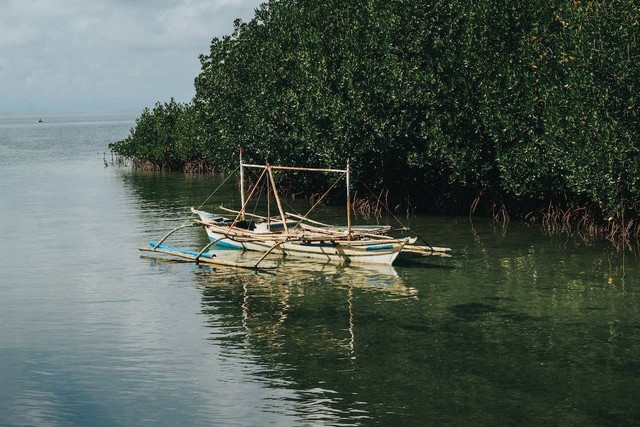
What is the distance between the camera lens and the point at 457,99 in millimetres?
36781

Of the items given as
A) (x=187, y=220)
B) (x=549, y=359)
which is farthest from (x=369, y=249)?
(x=187, y=220)

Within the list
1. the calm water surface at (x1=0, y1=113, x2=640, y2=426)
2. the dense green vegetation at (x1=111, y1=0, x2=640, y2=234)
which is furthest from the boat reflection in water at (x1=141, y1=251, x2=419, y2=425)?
the dense green vegetation at (x1=111, y1=0, x2=640, y2=234)

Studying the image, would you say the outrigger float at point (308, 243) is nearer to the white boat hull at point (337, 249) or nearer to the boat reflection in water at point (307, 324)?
the white boat hull at point (337, 249)

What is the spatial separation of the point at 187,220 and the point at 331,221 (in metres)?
7.25

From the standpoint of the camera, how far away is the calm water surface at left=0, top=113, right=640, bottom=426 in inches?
605

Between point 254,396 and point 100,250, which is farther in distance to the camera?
point 100,250

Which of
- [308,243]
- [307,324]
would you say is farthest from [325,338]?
[308,243]

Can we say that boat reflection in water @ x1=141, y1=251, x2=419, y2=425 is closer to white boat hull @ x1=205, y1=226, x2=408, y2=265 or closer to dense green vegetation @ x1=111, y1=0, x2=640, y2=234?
white boat hull @ x1=205, y1=226, x2=408, y2=265

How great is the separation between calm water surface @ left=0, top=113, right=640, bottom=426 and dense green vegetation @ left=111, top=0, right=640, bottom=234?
11.2 ft

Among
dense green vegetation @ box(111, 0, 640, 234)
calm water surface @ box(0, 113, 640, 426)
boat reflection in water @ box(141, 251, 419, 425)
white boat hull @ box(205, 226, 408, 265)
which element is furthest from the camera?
dense green vegetation @ box(111, 0, 640, 234)

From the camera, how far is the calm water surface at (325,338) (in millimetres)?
15367

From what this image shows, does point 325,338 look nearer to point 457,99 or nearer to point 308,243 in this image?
point 308,243

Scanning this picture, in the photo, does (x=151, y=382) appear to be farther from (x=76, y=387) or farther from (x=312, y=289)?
(x=312, y=289)

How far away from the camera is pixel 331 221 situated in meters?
39.8
